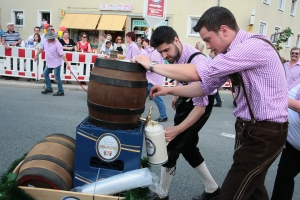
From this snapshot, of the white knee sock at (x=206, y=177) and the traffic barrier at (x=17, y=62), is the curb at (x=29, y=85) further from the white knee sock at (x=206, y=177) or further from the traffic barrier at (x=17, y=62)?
the white knee sock at (x=206, y=177)

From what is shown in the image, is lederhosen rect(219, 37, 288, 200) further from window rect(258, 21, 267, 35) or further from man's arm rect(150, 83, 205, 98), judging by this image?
window rect(258, 21, 267, 35)

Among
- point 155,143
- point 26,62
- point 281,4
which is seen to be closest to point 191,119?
point 155,143

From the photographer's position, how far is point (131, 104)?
6.97ft

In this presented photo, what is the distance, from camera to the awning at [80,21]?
19516 millimetres

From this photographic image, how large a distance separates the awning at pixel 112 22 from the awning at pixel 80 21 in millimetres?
471

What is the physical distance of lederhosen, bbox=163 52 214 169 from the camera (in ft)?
8.87

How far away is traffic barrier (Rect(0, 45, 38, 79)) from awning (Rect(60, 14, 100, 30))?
33.2 ft

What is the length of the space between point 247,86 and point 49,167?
1520 millimetres

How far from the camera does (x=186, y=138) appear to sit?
2713 millimetres

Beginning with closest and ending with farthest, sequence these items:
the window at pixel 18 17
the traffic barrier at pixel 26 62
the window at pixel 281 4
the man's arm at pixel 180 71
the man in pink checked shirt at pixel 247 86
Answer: the man in pink checked shirt at pixel 247 86
the man's arm at pixel 180 71
the traffic barrier at pixel 26 62
the window at pixel 18 17
the window at pixel 281 4

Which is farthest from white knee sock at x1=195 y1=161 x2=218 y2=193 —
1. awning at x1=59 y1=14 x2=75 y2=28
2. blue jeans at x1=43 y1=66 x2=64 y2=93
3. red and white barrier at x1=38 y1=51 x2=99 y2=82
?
awning at x1=59 y1=14 x2=75 y2=28

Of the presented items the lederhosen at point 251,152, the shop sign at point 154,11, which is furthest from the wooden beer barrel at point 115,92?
the shop sign at point 154,11

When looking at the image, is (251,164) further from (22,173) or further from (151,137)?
(22,173)

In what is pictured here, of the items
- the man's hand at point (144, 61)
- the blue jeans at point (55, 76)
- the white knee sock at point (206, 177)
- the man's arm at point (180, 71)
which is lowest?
the white knee sock at point (206, 177)
